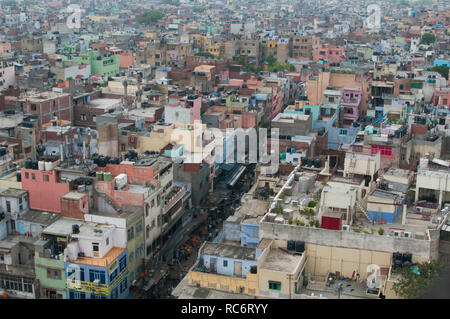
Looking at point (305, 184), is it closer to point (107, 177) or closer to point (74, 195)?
point (107, 177)

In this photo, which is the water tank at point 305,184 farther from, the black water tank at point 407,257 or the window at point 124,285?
the window at point 124,285

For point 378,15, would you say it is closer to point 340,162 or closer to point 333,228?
point 340,162

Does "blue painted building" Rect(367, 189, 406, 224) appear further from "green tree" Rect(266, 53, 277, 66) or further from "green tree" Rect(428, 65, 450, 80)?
"green tree" Rect(266, 53, 277, 66)

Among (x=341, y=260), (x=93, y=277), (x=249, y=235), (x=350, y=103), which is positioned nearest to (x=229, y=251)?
(x=249, y=235)

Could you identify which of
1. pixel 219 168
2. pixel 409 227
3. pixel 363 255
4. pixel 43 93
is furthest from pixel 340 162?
pixel 43 93

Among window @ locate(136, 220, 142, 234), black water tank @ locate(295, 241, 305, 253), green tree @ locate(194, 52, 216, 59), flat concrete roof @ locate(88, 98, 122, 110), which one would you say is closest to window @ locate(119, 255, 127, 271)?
window @ locate(136, 220, 142, 234)
